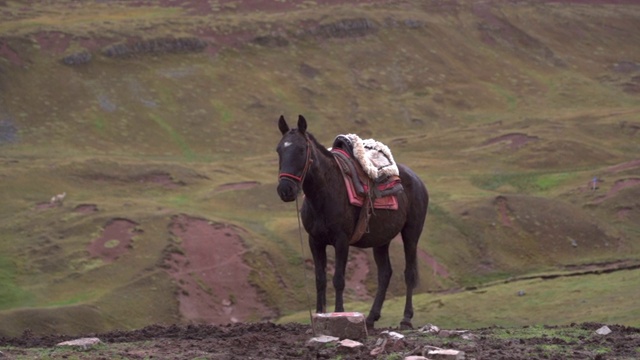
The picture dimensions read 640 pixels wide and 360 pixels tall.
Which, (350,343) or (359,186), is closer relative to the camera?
(350,343)

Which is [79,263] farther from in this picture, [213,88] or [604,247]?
[213,88]

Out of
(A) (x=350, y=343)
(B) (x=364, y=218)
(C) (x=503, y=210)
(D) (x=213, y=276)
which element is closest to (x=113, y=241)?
(D) (x=213, y=276)

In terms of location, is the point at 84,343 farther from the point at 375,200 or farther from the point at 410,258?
the point at 410,258

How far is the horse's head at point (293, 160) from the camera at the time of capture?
53.0 feet

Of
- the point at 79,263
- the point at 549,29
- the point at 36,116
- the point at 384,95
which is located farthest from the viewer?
the point at 549,29

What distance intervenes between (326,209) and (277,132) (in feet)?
224

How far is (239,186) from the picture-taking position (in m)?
56.4

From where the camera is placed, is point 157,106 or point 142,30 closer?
point 157,106

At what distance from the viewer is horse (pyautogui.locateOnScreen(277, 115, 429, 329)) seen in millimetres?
16516

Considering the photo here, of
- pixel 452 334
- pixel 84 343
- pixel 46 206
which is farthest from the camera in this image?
pixel 46 206

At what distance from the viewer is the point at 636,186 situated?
2052 inches

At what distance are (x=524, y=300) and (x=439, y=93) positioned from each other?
7276 centimetres

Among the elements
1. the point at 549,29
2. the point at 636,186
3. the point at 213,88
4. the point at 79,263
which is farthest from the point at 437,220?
the point at 549,29

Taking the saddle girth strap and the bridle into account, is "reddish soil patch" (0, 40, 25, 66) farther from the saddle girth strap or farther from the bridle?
the bridle
